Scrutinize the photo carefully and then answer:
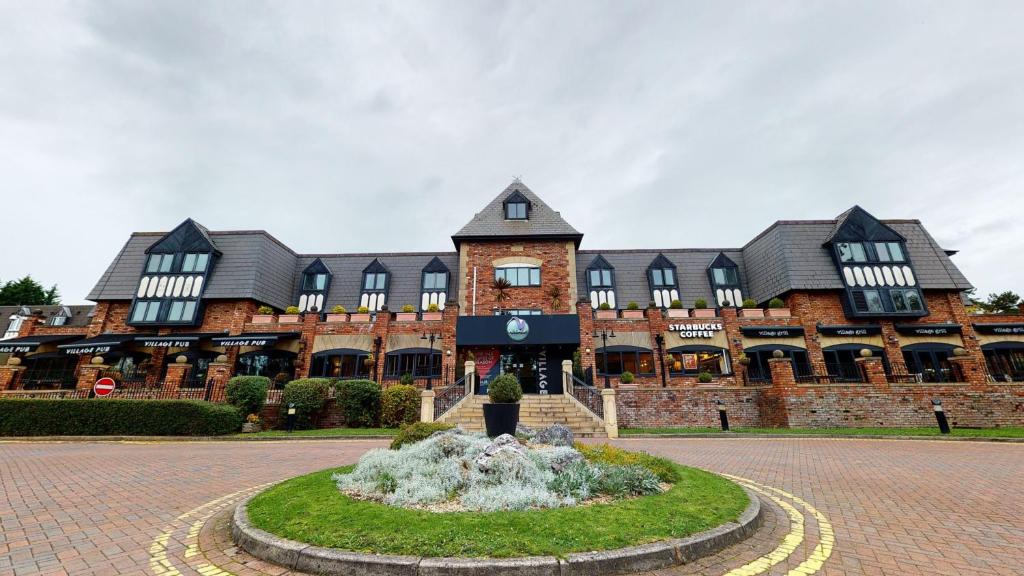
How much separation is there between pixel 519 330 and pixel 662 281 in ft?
39.4

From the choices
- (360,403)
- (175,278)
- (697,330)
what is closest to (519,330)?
(360,403)

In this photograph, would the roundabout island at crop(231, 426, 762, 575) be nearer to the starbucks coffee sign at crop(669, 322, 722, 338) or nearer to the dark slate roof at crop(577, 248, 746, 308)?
the starbucks coffee sign at crop(669, 322, 722, 338)

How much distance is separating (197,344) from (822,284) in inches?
1494

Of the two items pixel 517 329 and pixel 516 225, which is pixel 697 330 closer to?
pixel 517 329

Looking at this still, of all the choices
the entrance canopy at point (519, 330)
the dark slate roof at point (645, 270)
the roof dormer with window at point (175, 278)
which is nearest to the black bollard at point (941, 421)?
the dark slate roof at point (645, 270)

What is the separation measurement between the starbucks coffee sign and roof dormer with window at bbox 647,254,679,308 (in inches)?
131

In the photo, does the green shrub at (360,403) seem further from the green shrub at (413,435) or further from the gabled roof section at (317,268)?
the gabled roof section at (317,268)

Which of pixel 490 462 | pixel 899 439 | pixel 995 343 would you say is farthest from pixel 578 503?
pixel 995 343

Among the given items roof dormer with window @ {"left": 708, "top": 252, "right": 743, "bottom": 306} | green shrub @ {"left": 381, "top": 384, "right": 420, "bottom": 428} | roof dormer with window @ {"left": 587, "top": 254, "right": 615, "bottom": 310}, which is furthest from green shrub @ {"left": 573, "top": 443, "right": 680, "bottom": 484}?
roof dormer with window @ {"left": 708, "top": 252, "right": 743, "bottom": 306}

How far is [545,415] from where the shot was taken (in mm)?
17141

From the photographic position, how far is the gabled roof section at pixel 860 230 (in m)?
25.3

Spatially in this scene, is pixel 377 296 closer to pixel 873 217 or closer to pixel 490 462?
pixel 490 462

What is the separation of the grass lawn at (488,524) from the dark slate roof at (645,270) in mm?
22163

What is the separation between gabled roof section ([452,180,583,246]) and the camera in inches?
1007
